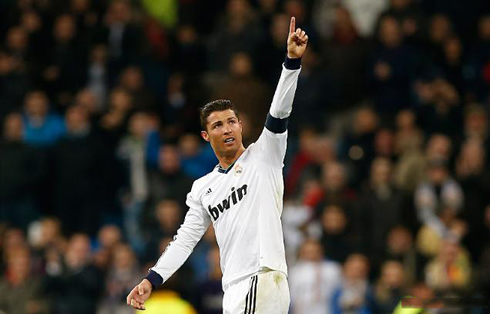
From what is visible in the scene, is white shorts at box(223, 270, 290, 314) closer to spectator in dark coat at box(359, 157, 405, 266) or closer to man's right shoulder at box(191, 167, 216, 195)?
man's right shoulder at box(191, 167, 216, 195)

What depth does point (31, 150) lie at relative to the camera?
15.8 meters

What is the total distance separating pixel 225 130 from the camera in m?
8.15

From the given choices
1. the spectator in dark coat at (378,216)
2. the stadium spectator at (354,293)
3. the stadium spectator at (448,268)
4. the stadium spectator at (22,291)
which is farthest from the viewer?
the spectator in dark coat at (378,216)

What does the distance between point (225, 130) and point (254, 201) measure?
56 centimetres

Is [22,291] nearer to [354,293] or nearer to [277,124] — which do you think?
[354,293]

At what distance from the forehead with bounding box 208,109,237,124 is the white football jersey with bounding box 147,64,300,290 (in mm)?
283

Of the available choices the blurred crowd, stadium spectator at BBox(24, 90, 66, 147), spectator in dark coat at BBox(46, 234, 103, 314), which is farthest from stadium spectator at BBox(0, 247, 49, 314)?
stadium spectator at BBox(24, 90, 66, 147)

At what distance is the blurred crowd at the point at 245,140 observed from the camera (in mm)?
14078

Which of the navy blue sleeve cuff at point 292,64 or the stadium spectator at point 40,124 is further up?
the stadium spectator at point 40,124

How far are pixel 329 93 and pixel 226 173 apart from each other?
8.52 meters

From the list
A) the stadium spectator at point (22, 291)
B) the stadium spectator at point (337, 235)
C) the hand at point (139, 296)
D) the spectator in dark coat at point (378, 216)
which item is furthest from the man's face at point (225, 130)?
the stadium spectator at point (22, 291)

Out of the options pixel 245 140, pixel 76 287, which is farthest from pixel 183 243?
pixel 245 140

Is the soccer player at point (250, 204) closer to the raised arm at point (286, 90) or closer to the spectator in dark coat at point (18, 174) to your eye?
the raised arm at point (286, 90)

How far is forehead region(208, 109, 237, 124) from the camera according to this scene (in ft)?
26.9
